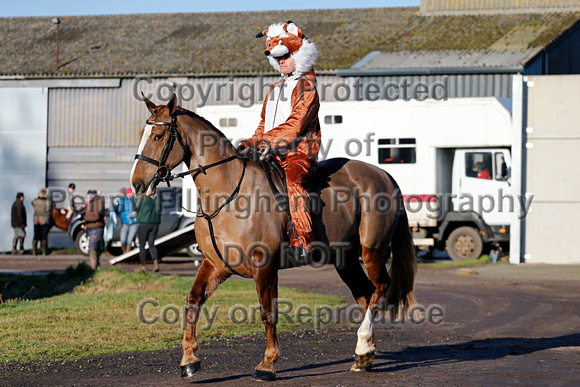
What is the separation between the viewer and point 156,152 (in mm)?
7066

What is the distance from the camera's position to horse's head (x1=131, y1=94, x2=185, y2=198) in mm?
6980

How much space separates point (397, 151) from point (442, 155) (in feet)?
3.92

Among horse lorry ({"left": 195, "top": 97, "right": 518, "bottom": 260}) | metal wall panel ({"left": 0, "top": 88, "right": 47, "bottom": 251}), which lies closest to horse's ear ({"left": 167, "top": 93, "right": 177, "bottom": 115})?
horse lorry ({"left": 195, "top": 97, "right": 518, "bottom": 260})

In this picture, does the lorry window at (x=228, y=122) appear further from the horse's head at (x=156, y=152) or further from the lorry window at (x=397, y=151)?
the horse's head at (x=156, y=152)

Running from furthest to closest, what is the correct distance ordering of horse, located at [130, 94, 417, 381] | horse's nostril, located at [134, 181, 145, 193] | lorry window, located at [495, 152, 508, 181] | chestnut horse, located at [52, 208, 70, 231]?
chestnut horse, located at [52, 208, 70, 231]
lorry window, located at [495, 152, 508, 181]
horse, located at [130, 94, 417, 381]
horse's nostril, located at [134, 181, 145, 193]

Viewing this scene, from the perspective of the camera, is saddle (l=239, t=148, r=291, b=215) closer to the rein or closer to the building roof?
the rein

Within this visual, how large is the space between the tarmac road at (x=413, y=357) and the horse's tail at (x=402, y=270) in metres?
0.55

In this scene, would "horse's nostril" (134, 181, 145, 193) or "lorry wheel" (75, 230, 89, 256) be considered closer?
"horse's nostril" (134, 181, 145, 193)

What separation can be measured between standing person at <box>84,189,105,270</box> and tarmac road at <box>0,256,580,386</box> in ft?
21.0

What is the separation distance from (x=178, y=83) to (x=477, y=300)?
831 inches

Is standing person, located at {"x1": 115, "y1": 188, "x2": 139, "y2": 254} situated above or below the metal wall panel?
below

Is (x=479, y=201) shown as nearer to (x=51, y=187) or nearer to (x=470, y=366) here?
(x=470, y=366)

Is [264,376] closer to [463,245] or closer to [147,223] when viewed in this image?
[147,223]

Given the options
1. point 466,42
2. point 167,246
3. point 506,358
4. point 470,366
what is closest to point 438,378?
point 470,366
